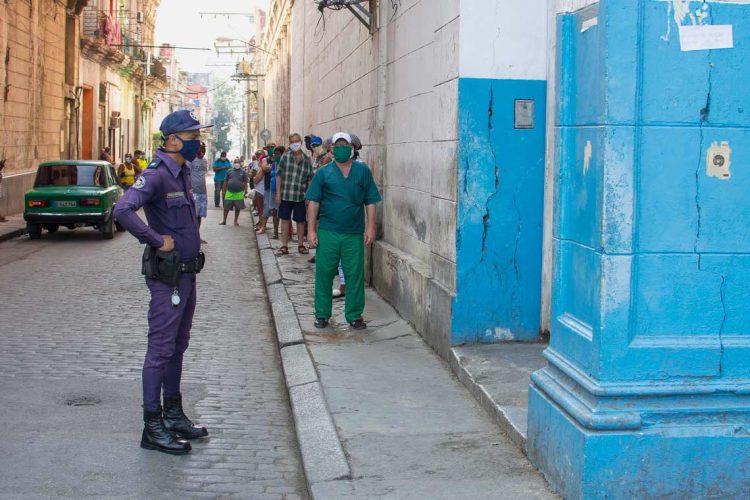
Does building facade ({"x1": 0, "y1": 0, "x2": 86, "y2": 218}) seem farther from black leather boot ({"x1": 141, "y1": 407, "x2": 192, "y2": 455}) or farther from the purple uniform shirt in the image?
black leather boot ({"x1": 141, "y1": 407, "x2": 192, "y2": 455})

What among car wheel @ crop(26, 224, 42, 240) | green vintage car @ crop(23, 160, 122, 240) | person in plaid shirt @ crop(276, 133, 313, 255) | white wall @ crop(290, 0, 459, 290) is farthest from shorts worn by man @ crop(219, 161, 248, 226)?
person in plaid shirt @ crop(276, 133, 313, 255)

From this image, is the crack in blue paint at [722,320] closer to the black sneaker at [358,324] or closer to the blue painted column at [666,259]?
the blue painted column at [666,259]

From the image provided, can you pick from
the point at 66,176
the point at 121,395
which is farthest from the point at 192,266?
the point at 66,176

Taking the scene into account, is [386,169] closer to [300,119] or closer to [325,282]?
[325,282]

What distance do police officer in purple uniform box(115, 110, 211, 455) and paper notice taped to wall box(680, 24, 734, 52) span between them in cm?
277

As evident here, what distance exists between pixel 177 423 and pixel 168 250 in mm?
1057

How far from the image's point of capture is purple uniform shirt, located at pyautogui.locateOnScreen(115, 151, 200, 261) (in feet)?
18.4

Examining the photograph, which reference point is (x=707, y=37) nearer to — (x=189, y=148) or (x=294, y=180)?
(x=189, y=148)

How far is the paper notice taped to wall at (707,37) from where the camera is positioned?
4.38 meters

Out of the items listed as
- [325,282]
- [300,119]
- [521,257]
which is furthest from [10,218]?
[521,257]

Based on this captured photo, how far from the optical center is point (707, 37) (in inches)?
173

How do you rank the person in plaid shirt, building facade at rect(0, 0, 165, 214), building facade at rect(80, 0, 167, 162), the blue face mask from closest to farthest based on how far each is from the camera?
the blue face mask, the person in plaid shirt, building facade at rect(0, 0, 165, 214), building facade at rect(80, 0, 167, 162)

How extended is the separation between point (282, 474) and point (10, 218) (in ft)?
64.1

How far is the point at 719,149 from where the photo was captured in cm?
444
